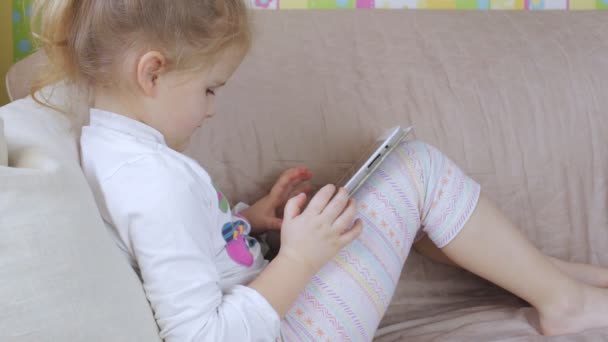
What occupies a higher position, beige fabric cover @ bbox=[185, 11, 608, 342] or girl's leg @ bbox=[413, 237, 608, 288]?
beige fabric cover @ bbox=[185, 11, 608, 342]

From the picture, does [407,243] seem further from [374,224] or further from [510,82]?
[510,82]

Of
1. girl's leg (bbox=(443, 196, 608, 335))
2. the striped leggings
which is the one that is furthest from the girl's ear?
girl's leg (bbox=(443, 196, 608, 335))

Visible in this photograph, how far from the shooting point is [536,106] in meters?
1.30

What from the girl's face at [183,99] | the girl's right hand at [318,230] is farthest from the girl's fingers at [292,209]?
the girl's face at [183,99]

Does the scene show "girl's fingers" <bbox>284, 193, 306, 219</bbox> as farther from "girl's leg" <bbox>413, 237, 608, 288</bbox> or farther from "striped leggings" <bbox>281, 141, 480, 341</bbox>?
"girl's leg" <bbox>413, 237, 608, 288</bbox>

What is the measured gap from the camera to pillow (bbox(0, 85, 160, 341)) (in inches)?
22.6

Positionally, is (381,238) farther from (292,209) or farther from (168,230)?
(168,230)

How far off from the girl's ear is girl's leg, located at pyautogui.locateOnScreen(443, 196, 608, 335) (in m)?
0.47


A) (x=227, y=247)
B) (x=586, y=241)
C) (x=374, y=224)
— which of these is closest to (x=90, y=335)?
(x=227, y=247)

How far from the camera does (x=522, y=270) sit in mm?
1015

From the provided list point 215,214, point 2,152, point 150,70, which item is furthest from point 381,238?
point 2,152

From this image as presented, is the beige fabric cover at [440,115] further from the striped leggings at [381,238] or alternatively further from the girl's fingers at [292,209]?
the girl's fingers at [292,209]

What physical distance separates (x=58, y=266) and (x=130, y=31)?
0.99 ft

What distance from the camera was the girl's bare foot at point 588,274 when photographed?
1.15 metres
